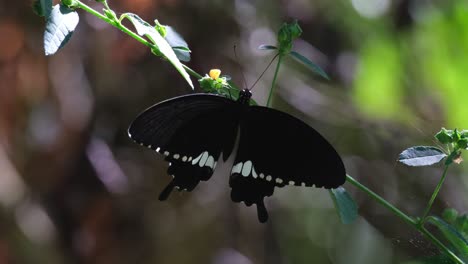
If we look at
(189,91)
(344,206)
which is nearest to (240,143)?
(344,206)

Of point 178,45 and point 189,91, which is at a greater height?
point 178,45

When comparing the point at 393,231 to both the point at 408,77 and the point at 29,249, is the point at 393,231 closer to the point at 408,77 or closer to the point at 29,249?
the point at 408,77

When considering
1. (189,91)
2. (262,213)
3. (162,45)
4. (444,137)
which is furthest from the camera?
(189,91)

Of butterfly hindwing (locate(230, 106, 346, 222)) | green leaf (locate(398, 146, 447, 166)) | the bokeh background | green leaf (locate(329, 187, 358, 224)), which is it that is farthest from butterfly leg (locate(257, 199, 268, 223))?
the bokeh background

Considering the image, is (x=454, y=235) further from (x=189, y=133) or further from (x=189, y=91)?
(x=189, y=91)

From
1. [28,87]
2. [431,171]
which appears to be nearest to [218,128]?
[28,87]

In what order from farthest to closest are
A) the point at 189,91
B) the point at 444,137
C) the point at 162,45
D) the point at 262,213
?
1. the point at 189,91
2. the point at 262,213
3. the point at 444,137
4. the point at 162,45

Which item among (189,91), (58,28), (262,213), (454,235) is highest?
(58,28)
